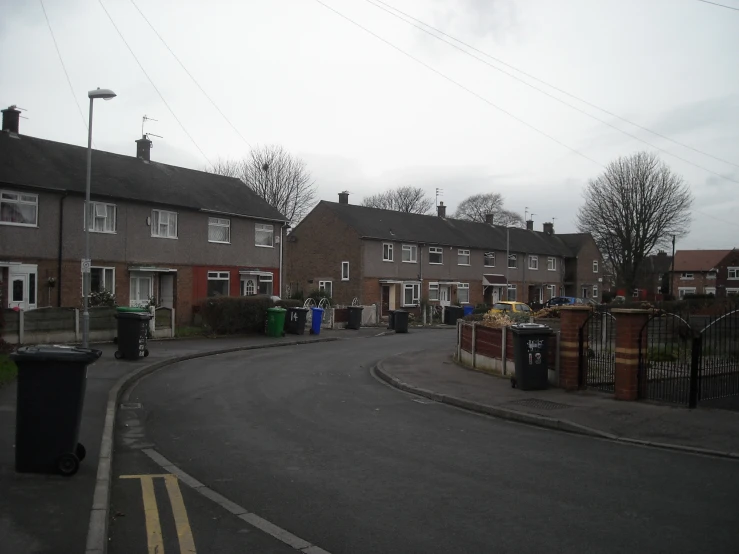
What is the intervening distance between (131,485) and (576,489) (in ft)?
14.6

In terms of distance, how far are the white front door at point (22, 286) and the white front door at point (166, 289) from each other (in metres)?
5.98

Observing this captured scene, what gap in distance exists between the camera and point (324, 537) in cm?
522

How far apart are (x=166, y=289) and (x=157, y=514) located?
2512 centimetres

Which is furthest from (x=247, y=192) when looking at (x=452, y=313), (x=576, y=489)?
(x=576, y=489)

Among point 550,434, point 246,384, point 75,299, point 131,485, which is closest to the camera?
point 131,485

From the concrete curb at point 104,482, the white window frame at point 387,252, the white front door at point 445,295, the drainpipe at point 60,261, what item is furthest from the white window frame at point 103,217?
the white front door at point 445,295

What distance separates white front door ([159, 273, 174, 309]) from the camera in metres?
29.7

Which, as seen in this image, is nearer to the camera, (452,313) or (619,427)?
(619,427)

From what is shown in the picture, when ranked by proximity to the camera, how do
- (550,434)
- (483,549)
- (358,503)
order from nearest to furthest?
1. (483,549)
2. (358,503)
3. (550,434)

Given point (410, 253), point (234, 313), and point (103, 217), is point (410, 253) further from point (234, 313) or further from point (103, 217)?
point (103, 217)

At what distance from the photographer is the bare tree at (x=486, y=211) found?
87.0 m

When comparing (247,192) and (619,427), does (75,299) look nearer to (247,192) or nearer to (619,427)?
(247,192)

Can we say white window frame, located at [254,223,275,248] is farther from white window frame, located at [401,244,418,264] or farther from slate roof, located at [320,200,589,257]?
white window frame, located at [401,244,418,264]

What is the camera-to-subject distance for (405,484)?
6.77 metres
